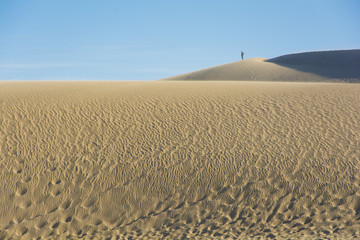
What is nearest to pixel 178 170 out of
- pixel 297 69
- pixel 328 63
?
pixel 297 69

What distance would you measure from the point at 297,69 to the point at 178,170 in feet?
142

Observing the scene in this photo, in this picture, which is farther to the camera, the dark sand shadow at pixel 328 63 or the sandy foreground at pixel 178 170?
the dark sand shadow at pixel 328 63

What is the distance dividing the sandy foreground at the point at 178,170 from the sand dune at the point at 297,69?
3269cm

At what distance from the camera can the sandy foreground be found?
7855 millimetres

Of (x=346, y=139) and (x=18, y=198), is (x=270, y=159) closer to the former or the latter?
(x=346, y=139)

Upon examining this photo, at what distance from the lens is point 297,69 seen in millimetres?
48500

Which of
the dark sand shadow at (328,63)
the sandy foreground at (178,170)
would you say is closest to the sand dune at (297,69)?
the dark sand shadow at (328,63)

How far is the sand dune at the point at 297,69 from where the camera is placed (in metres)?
44.6

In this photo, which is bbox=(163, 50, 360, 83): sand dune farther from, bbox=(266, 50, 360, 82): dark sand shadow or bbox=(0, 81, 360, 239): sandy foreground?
bbox=(0, 81, 360, 239): sandy foreground

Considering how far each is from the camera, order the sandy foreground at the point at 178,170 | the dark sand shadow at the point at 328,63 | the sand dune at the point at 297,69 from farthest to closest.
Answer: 1. the dark sand shadow at the point at 328,63
2. the sand dune at the point at 297,69
3. the sandy foreground at the point at 178,170

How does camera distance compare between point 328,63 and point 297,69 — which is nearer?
point 297,69

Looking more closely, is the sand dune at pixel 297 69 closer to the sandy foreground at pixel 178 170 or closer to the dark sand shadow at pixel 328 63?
the dark sand shadow at pixel 328 63

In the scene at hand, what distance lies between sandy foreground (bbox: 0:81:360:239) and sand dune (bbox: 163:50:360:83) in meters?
32.7

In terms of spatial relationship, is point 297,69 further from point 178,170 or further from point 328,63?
point 178,170
